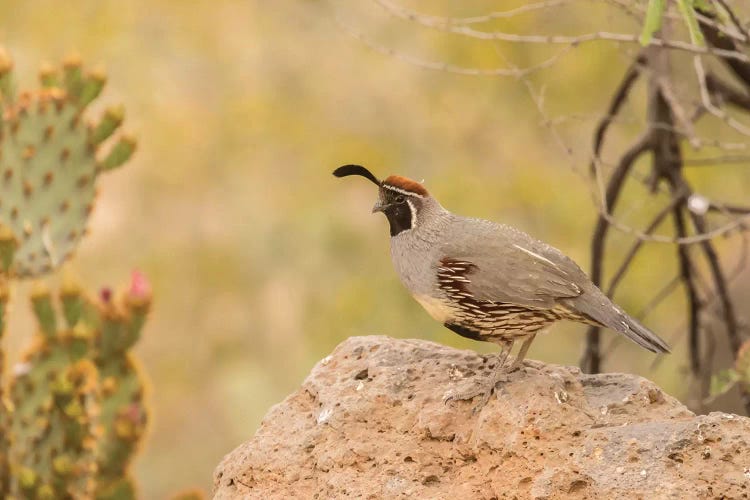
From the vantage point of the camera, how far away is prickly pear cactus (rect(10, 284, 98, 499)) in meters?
5.52

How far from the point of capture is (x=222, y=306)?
11.6 meters

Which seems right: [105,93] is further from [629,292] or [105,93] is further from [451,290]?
[451,290]

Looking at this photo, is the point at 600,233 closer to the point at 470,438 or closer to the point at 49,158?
the point at 470,438

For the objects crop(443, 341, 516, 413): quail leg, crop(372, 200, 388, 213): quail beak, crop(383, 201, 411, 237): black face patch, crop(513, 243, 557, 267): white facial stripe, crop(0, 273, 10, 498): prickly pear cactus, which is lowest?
crop(0, 273, 10, 498): prickly pear cactus

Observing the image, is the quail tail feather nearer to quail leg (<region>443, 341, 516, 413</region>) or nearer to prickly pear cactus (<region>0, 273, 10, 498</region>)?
quail leg (<region>443, 341, 516, 413</region>)

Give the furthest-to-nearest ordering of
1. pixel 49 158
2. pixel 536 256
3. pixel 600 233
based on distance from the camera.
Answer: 1. pixel 49 158
2. pixel 600 233
3. pixel 536 256

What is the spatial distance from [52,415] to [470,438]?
272cm

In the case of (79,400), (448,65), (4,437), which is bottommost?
(4,437)

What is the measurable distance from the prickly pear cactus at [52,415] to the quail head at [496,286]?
7.18 feet

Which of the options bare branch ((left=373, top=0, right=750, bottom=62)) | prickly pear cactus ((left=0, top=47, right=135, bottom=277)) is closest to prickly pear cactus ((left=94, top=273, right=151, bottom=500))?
prickly pear cactus ((left=0, top=47, right=135, bottom=277))

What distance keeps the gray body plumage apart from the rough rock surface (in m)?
0.15

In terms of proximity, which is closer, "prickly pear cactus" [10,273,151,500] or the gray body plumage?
the gray body plumage

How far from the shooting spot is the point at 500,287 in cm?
374

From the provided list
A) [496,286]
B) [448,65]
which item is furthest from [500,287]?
[448,65]
